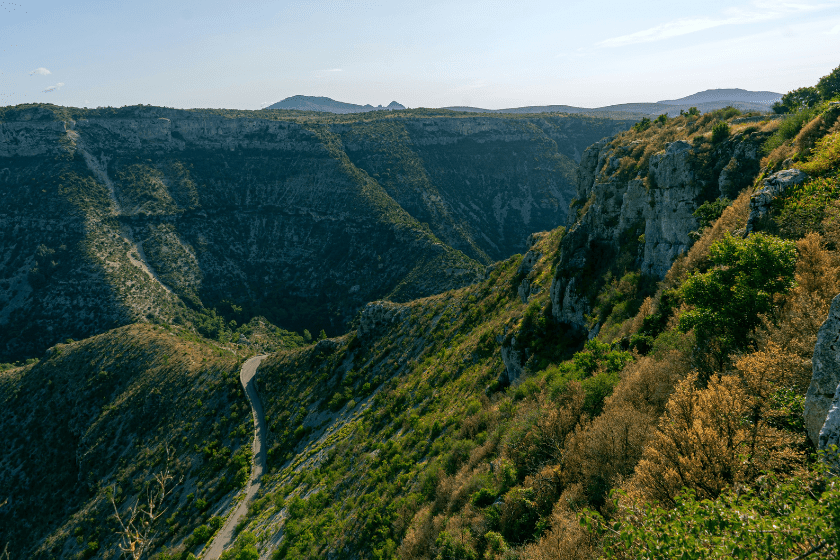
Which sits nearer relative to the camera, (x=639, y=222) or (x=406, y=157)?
(x=639, y=222)

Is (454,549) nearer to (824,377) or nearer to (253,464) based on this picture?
(824,377)

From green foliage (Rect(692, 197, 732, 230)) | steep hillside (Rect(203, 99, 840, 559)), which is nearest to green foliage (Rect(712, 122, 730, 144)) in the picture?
steep hillside (Rect(203, 99, 840, 559))

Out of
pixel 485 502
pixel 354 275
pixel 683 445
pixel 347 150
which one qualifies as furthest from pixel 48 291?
pixel 683 445

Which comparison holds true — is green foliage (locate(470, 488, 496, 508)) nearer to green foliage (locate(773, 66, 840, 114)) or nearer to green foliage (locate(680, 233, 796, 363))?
green foliage (locate(680, 233, 796, 363))

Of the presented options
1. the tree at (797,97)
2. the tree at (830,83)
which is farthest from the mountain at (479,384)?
the tree at (830,83)

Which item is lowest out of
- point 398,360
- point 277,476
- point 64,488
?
point 64,488

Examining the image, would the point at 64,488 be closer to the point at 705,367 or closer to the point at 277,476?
the point at 277,476

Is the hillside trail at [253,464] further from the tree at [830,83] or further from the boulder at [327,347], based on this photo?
the tree at [830,83]
